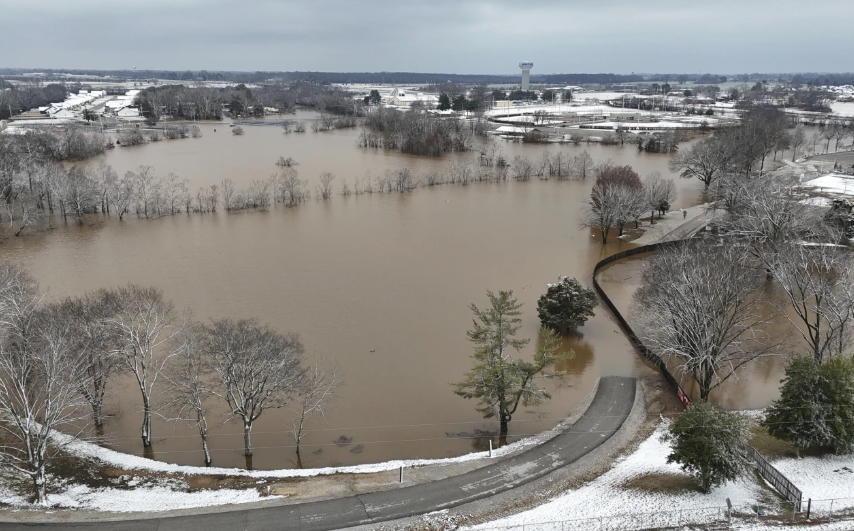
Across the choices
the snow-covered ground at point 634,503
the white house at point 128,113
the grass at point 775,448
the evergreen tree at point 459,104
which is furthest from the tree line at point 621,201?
the white house at point 128,113

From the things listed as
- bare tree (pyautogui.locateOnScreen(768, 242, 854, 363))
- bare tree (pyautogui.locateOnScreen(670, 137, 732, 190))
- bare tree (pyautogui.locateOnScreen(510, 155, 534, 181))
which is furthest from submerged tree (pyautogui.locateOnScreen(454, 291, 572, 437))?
bare tree (pyautogui.locateOnScreen(510, 155, 534, 181))

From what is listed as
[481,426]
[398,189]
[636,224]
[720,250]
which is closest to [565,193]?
[636,224]

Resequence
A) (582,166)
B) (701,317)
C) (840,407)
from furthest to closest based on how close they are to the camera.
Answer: (582,166), (701,317), (840,407)

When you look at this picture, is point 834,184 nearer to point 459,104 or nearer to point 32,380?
point 32,380

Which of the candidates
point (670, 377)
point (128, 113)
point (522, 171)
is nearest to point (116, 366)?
point (670, 377)

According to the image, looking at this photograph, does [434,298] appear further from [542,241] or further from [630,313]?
[542,241]

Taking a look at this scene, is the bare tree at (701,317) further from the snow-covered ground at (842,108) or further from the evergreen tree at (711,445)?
the snow-covered ground at (842,108)
